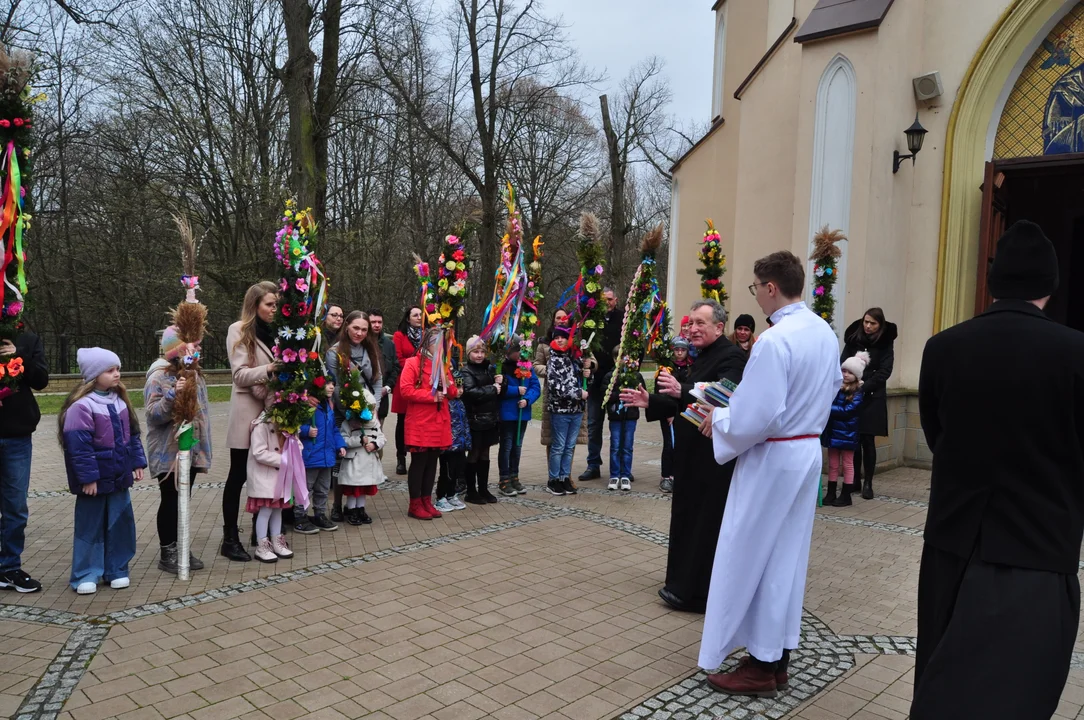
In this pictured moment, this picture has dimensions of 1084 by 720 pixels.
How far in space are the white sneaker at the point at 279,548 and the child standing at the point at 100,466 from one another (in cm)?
101

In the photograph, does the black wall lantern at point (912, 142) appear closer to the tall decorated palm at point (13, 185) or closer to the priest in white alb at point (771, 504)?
the priest in white alb at point (771, 504)

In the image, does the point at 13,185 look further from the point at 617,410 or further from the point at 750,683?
the point at 617,410

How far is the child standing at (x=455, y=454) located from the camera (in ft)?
24.7

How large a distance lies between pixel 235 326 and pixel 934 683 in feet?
16.5

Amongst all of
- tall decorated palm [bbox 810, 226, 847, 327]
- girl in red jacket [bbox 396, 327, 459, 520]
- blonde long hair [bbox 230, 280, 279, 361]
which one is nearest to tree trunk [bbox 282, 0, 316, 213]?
girl in red jacket [bbox 396, 327, 459, 520]

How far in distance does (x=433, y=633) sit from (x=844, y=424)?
5.49 meters

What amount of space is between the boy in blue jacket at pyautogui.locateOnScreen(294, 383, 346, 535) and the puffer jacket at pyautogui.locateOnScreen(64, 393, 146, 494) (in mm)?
1457

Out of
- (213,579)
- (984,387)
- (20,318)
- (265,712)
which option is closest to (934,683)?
(984,387)

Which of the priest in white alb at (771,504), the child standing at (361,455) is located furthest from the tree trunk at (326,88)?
the priest in white alb at (771,504)

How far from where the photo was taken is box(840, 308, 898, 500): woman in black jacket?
852cm

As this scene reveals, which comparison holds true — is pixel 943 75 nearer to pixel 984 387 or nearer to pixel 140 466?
pixel 984 387

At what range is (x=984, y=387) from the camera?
2.82 metres

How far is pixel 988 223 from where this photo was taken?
9.96 m

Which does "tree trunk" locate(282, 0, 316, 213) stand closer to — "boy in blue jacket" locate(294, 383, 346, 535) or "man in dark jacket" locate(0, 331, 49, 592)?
"boy in blue jacket" locate(294, 383, 346, 535)
